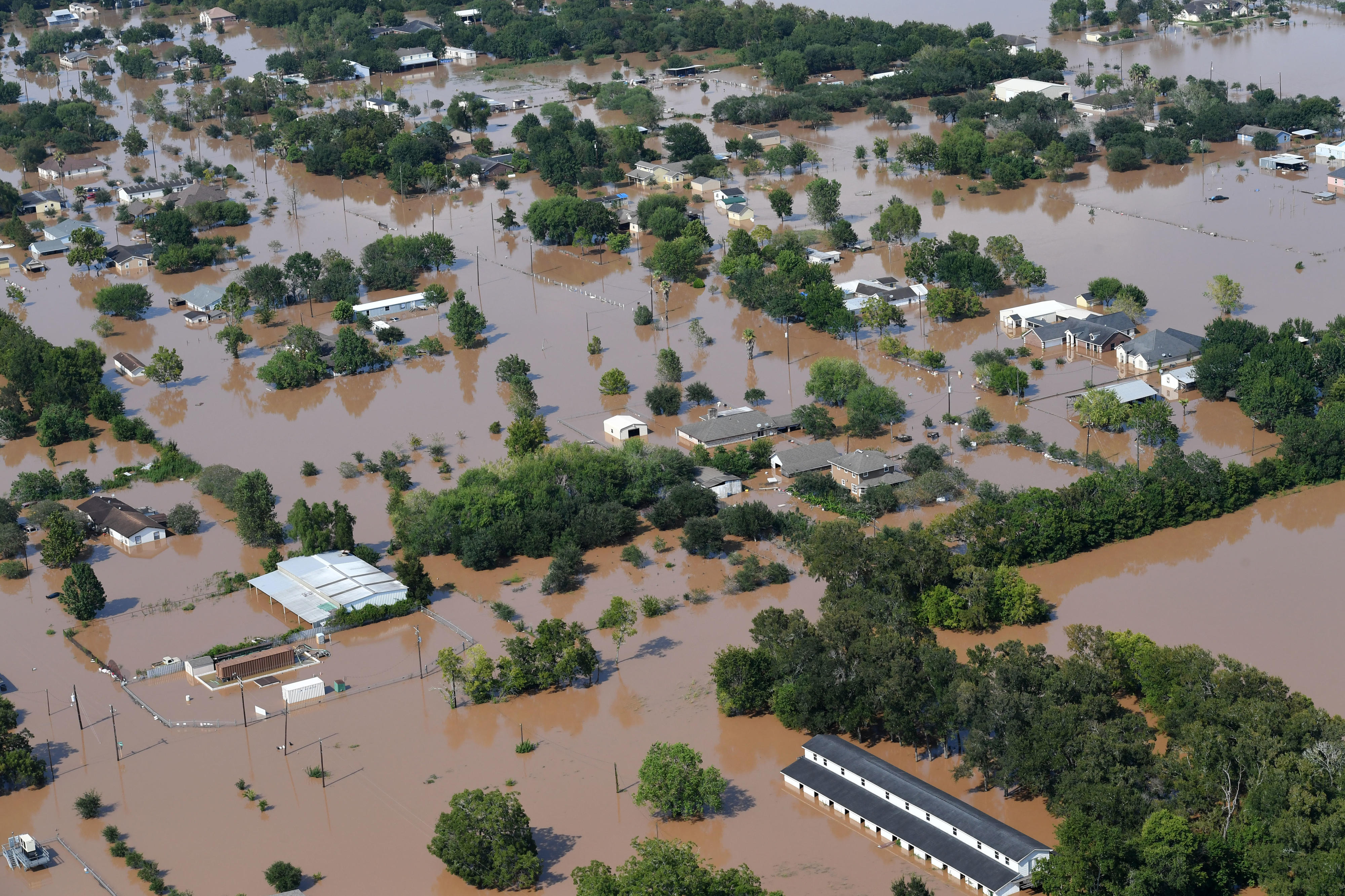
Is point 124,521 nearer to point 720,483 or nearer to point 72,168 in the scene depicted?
point 720,483

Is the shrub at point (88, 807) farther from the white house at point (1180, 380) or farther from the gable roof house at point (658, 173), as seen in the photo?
the gable roof house at point (658, 173)

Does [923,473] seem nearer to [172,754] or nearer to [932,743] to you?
[932,743]

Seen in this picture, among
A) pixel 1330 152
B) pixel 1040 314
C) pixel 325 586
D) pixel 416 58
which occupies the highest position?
pixel 416 58

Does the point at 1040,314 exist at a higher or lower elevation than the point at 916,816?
higher

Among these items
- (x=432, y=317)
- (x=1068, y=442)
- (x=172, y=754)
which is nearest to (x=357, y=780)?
(x=172, y=754)

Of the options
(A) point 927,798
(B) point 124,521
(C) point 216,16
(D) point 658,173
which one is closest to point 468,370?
(B) point 124,521

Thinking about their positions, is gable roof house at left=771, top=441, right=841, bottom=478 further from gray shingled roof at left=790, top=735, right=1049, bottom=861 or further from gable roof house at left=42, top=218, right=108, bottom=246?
gable roof house at left=42, top=218, right=108, bottom=246

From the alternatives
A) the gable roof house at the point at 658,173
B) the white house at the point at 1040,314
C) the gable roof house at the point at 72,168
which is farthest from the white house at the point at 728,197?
the gable roof house at the point at 72,168
